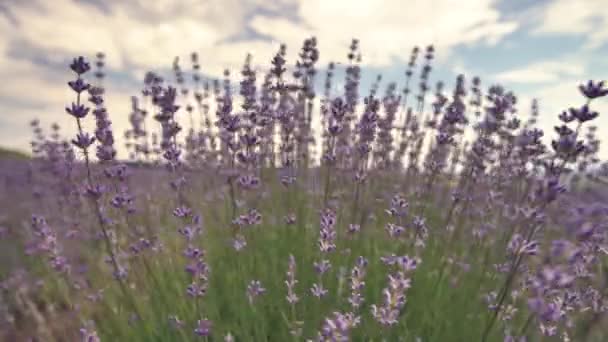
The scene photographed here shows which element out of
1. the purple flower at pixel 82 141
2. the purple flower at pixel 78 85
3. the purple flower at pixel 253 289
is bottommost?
the purple flower at pixel 253 289

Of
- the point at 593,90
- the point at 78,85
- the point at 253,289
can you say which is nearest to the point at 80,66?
the point at 78,85

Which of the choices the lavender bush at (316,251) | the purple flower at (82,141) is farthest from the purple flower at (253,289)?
the purple flower at (82,141)

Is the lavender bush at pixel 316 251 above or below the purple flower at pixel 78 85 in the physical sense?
below

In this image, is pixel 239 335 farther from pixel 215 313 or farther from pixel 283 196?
pixel 283 196

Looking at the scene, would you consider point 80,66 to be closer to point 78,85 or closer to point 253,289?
point 78,85

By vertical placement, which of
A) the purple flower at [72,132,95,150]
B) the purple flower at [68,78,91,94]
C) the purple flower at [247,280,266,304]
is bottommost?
the purple flower at [247,280,266,304]

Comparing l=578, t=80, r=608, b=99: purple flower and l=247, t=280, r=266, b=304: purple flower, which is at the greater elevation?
l=578, t=80, r=608, b=99: purple flower

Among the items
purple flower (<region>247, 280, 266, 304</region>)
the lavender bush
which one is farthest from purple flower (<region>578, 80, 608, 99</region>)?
purple flower (<region>247, 280, 266, 304</region>)

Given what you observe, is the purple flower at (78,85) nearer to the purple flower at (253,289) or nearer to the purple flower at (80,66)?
the purple flower at (80,66)

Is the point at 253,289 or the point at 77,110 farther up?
the point at 77,110

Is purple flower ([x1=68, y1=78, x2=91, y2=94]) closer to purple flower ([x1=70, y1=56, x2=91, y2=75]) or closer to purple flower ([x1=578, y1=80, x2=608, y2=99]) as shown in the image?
purple flower ([x1=70, y1=56, x2=91, y2=75])

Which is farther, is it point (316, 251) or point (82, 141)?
point (316, 251)

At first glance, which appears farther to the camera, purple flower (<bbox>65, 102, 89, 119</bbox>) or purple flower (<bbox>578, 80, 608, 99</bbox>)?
purple flower (<bbox>65, 102, 89, 119</bbox>)

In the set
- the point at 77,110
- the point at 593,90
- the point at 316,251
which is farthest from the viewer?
the point at 316,251
